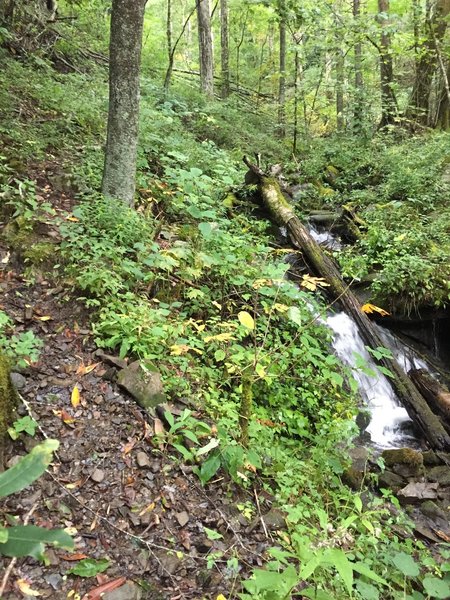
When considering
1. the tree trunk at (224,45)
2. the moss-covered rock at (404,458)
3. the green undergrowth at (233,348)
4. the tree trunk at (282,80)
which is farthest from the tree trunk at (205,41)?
the moss-covered rock at (404,458)

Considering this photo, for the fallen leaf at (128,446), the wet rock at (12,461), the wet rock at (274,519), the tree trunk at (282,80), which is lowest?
the wet rock at (274,519)

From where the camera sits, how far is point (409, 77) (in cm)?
1859

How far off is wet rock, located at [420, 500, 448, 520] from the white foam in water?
43.6 inches

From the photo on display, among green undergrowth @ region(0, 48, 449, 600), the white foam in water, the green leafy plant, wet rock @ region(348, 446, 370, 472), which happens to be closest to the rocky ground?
green undergrowth @ region(0, 48, 449, 600)

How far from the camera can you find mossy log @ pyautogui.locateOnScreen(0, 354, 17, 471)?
267 centimetres

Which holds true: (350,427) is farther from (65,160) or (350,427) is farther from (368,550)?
(65,160)

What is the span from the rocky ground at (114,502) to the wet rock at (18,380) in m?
0.01

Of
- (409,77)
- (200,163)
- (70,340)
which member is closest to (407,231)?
(200,163)

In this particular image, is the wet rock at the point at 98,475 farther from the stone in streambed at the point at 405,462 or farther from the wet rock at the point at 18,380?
the stone in streambed at the point at 405,462

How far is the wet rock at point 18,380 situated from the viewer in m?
3.12

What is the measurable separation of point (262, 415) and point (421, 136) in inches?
448

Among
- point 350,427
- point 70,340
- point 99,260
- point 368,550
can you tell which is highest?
point 99,260

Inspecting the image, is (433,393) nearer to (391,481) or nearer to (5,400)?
(391,481)

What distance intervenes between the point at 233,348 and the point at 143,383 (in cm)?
107
